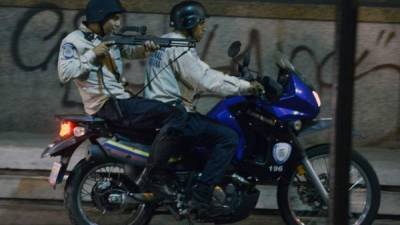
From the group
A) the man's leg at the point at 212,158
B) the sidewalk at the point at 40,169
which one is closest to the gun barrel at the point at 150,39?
the man's leg at the point at 212,158

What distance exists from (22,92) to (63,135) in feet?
8.18

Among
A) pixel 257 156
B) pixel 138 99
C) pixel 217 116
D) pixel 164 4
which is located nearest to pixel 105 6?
pixel 138 99

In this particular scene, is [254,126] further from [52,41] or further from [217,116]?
[52,41]

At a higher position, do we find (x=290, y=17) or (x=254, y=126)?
(x=290, y=17)

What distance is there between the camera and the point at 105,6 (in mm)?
5645

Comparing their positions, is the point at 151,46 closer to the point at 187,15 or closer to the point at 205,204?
the point at 187,15

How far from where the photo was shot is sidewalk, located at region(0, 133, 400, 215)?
6711 mm

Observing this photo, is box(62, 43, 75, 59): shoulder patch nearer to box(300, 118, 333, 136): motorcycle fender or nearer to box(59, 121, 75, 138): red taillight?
box(59, 121, 75, 138): red taillight

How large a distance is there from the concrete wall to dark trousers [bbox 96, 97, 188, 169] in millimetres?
2299

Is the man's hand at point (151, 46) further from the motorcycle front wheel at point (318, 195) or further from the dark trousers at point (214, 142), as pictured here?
the motorcycle front wheel at point (318, 195)

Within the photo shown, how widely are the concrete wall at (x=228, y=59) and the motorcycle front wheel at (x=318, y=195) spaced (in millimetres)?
2191

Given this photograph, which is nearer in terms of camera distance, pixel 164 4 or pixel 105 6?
pixel 105 6

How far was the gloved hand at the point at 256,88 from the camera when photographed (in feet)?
18.0

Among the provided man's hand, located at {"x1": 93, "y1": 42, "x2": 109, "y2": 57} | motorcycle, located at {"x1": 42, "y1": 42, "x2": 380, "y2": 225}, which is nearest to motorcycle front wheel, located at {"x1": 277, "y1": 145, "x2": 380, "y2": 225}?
motorcycle, located at {"x1": 42, "y1": 42, "x2": 380, "y2": 225}
